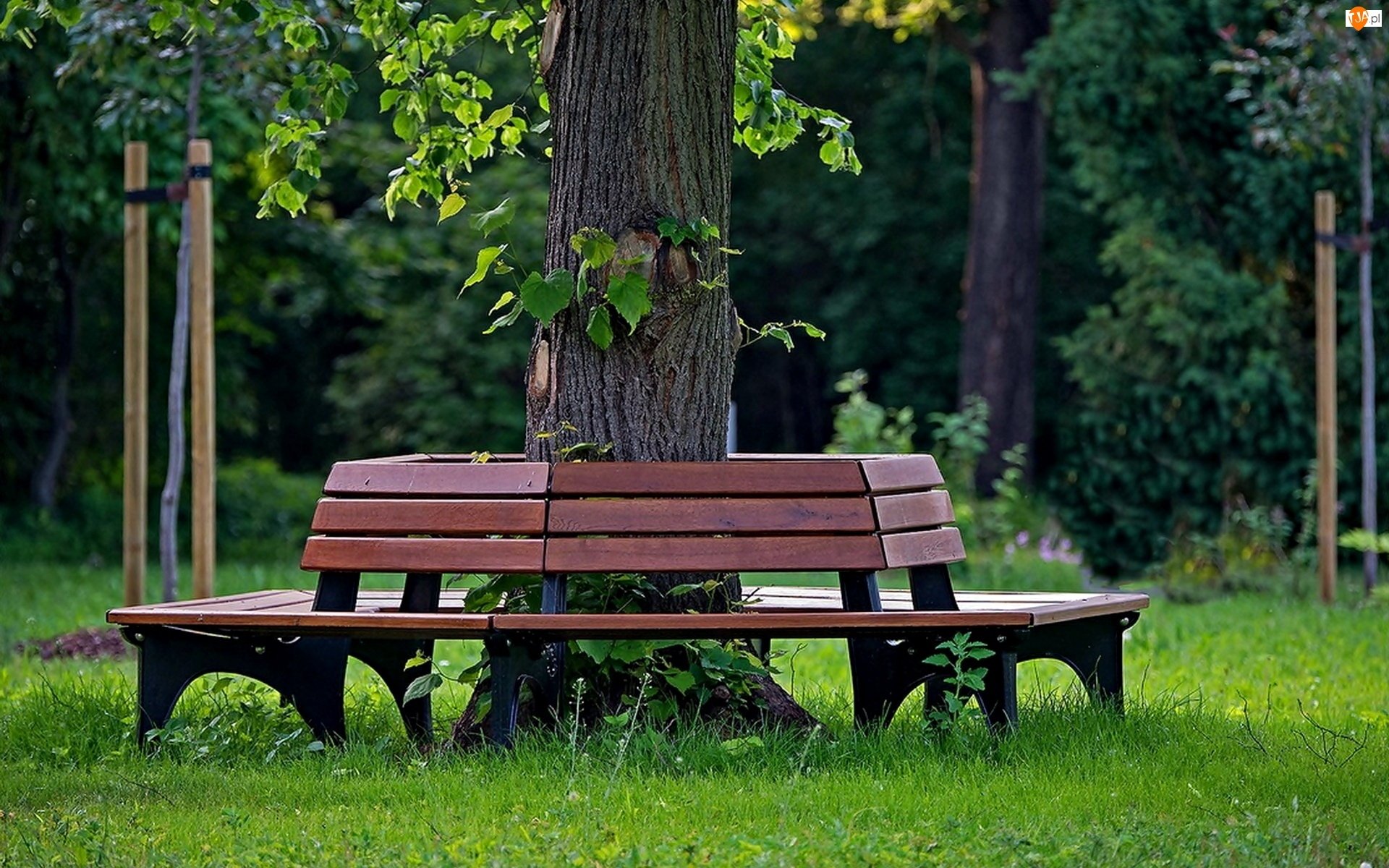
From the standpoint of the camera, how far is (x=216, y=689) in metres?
5.30

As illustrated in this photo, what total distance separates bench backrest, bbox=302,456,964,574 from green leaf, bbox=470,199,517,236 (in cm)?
68

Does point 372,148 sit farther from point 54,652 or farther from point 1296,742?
point 1296,742

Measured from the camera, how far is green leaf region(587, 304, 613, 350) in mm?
4859

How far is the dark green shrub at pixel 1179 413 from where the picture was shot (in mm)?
11945

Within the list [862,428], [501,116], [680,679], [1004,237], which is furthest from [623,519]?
[1004,237]

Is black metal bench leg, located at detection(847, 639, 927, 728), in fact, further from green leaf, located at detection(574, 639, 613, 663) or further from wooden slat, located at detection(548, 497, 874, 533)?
green leaf, located at detection(574, 639, 613, 663)

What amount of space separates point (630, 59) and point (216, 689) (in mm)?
2305

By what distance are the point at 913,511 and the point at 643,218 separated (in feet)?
3.77

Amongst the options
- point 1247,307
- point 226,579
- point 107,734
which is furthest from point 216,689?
point 1247,307

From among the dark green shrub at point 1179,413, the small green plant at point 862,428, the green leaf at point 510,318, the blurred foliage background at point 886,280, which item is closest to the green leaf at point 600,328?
the green leaf at point 510,318

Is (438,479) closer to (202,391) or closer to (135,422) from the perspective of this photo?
(202,391)

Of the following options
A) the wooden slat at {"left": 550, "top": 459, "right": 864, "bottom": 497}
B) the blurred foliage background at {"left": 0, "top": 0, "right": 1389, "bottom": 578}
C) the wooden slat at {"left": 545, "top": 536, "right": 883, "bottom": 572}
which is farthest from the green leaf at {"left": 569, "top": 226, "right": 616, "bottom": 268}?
the blurred foliage background at {"left": 0, "top": 0, "right": 1389, "bottom": 578}

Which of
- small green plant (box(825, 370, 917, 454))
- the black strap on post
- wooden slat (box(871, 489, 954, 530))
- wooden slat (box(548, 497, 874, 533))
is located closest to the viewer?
wooden slat (box(548, 497, 874, 533))

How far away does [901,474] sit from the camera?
4914mm
